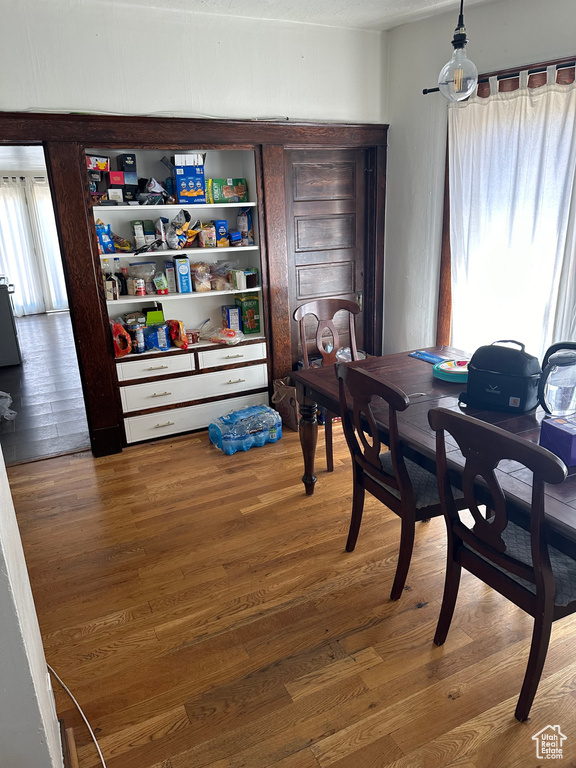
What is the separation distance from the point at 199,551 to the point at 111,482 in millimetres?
997

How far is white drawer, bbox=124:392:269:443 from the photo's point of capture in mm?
3744

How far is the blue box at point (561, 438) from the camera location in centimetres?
162

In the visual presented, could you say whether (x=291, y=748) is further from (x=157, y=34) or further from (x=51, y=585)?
(x=157, y=34)

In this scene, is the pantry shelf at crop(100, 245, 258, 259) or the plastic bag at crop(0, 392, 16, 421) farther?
the plastic bag at crop(0, 392, 16, 421)


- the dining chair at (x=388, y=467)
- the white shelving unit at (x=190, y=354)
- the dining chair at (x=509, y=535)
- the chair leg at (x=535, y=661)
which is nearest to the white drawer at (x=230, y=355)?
the white shelving unit at (x=190, y=354)

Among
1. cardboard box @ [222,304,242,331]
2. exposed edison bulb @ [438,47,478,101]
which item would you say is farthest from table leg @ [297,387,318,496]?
exposed edison bulb @ [438,47,478,101]

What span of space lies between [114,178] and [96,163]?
0.14 meters

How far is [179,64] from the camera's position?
10.9ft

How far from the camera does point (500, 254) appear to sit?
10.7ft

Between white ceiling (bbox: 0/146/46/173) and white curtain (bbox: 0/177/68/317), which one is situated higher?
white ceiling (bbox: 0/146/46/173)

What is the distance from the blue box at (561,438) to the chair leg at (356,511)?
2.97 feet

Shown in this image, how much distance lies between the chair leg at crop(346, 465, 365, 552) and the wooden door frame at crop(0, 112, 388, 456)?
5.97ft

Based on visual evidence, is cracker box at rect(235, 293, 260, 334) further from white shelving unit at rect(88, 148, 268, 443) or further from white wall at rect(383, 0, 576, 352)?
white wall at rect(383, 0, 576, 352)

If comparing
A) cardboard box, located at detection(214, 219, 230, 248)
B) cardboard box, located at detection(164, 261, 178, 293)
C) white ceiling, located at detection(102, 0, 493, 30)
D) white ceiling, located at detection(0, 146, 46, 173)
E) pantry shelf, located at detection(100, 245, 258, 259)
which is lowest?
cardboard box, located at detection(164, 261, 178, 293)
